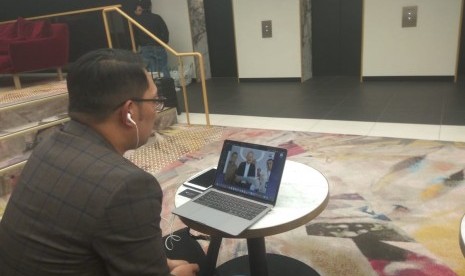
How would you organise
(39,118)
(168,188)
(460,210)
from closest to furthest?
(460,210) → (168,188) → (39,118)

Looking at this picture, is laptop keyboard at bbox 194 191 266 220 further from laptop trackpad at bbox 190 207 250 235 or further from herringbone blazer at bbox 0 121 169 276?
herringbone blazer at bbox 0 121 169 276

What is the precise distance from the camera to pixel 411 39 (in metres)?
5.57

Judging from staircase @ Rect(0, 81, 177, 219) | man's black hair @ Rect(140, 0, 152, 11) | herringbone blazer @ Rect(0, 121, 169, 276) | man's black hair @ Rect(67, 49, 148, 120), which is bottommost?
staircase @ Rect(0, 81, 177, 219)

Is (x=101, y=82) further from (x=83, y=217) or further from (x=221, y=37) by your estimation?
(x=221, y=37)

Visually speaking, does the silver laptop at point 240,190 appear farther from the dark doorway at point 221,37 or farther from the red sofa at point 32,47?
the dark doorway at point 221,37

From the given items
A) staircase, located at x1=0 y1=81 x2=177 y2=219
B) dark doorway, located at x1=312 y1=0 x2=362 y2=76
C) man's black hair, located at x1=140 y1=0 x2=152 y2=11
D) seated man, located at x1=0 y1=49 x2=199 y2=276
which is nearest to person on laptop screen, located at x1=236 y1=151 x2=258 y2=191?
seated man, located at x1=0 y1=49 x2=199 y2=276

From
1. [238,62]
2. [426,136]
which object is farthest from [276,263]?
[238,62]

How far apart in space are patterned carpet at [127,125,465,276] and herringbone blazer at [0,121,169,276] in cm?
132

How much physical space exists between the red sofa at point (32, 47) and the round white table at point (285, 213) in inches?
152

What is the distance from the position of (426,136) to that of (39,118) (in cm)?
375

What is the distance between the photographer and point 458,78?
18.5 feet

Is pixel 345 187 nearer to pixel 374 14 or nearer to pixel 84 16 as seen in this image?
pixel 374 14

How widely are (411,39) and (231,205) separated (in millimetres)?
5095

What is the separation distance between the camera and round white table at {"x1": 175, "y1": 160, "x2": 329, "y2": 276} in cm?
139
